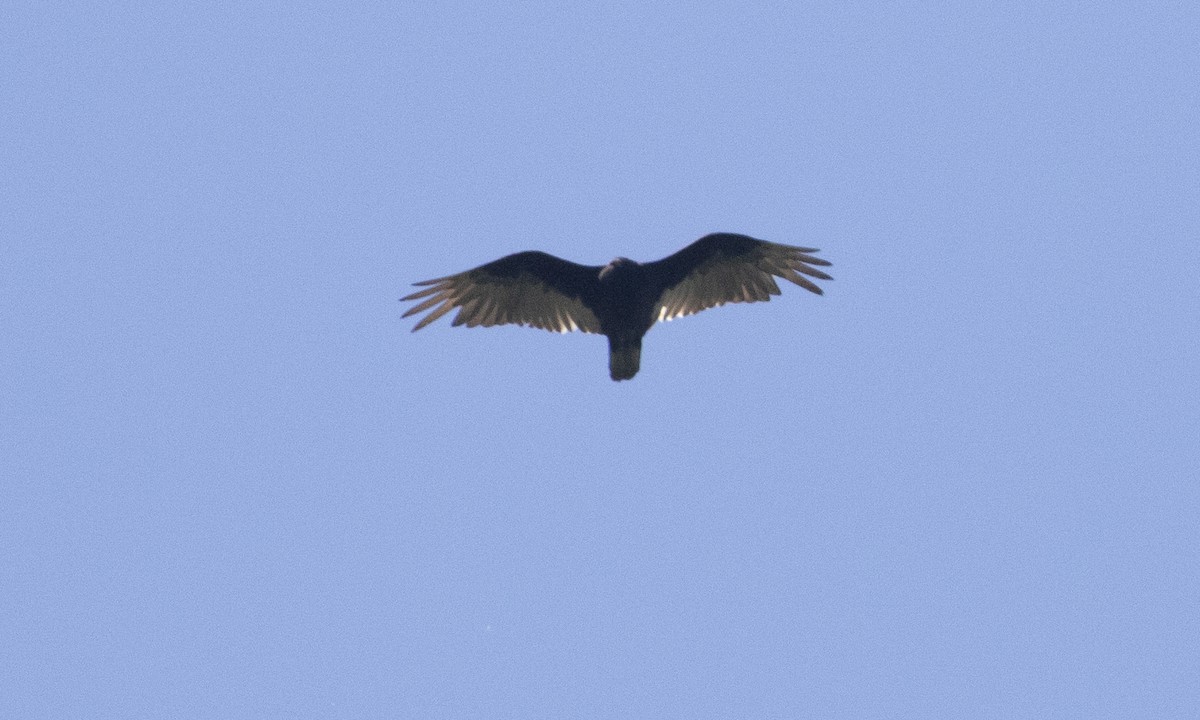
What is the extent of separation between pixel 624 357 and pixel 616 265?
1000mm

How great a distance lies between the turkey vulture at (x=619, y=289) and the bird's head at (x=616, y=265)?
0.05ft

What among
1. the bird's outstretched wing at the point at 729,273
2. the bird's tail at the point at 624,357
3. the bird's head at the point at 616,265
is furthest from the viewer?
the bird's outstretched wing at the point at 729,273

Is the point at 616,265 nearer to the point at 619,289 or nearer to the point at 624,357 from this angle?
the point at 619,289

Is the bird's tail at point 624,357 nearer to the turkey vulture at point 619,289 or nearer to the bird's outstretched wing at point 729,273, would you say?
the turkey vulture at point 619,289

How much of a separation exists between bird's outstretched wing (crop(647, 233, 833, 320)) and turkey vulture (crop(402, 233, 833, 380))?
0.01 m

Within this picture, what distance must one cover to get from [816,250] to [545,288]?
9.78ft

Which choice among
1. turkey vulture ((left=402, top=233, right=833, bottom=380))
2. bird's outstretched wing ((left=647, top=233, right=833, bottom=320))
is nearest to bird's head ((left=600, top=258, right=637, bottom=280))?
turkey vulture ((left=402, top=233, right=833, bottom=380))

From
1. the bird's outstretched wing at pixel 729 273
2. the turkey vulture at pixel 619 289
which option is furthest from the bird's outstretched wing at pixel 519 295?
the bird's outstretched wing at pixel 729 273

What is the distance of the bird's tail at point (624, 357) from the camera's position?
14.1 metres

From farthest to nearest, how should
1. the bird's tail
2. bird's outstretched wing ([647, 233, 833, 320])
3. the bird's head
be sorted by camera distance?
bird's outstretched wing ([647, 233, 833, 320]), the bird's tail, the bird's head

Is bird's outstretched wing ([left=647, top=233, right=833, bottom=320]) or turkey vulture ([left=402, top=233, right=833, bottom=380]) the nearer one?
turkey vulture ([left=402, top=233, right=833, bottom=380])

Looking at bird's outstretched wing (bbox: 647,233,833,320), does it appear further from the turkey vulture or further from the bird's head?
the bird's head

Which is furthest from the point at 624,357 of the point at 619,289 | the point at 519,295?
the point at 519,295

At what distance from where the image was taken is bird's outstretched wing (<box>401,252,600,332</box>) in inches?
562
